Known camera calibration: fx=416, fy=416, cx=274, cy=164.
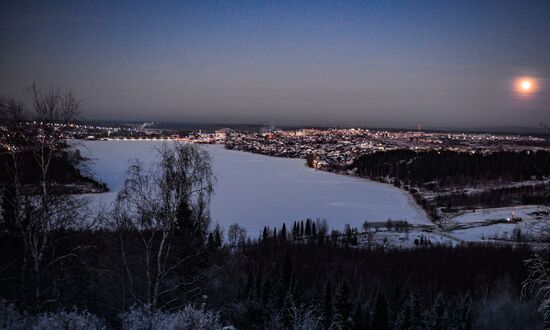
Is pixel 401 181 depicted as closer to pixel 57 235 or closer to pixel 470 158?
pixel 470 158

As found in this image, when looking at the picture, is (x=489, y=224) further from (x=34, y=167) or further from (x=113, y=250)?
(x=34, y=167)

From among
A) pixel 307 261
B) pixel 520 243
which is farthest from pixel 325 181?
pixel 307 261

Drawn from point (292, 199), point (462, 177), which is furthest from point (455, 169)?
point (292, 199)

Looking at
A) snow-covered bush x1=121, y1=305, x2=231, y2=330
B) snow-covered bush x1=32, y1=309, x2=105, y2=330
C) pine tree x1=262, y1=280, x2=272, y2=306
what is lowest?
pine tree x1=262, y1=280, x2=272, y2=306

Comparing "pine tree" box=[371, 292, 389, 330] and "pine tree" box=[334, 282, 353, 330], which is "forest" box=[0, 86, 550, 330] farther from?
"pine tree" box=[371, 292, 389, 330]

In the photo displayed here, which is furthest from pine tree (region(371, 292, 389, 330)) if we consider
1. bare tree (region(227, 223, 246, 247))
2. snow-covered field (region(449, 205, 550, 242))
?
snow-covered field (region(449, 205, 550, 242))
